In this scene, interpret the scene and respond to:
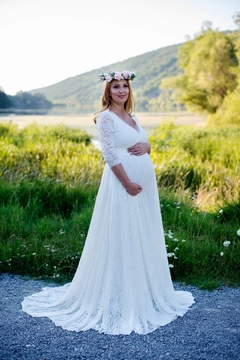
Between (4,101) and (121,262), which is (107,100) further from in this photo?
(4,101)

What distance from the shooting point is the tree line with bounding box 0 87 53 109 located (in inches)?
1469

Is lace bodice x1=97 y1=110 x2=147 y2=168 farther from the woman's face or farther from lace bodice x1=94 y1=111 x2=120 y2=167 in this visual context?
the woman's face

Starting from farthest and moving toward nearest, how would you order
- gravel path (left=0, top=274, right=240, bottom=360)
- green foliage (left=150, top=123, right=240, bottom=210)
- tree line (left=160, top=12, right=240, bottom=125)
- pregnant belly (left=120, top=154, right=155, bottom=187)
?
1. tree line (left=160, top=12, right=240, bottom=125)
2. green foliage (left=150, top=123, right=240, bottom=210)
3. pregnant belly (left=120, top=154, right=155, bottom=187)
4. gravel path (left=0, top=274, right=240, bottom=360)

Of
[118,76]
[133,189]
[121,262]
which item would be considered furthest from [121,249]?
[118,76]

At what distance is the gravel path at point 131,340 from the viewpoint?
3121mm

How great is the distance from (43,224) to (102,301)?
2439 mm

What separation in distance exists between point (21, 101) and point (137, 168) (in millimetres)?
45809

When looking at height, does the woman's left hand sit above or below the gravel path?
above

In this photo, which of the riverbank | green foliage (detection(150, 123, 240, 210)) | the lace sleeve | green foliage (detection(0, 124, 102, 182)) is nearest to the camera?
the lace sleeve

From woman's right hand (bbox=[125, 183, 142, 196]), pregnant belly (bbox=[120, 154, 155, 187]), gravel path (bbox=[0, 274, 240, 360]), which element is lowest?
gravel path (bbox=[0, 274, 240, 360])

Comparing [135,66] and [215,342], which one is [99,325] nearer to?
[215,342]

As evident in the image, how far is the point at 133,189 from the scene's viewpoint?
3693 millimetres

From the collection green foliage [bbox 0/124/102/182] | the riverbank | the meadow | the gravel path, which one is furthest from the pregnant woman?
the riverbank

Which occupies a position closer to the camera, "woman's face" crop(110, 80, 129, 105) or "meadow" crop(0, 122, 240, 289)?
"woman's face" crop(110, 80, 129, 105)
